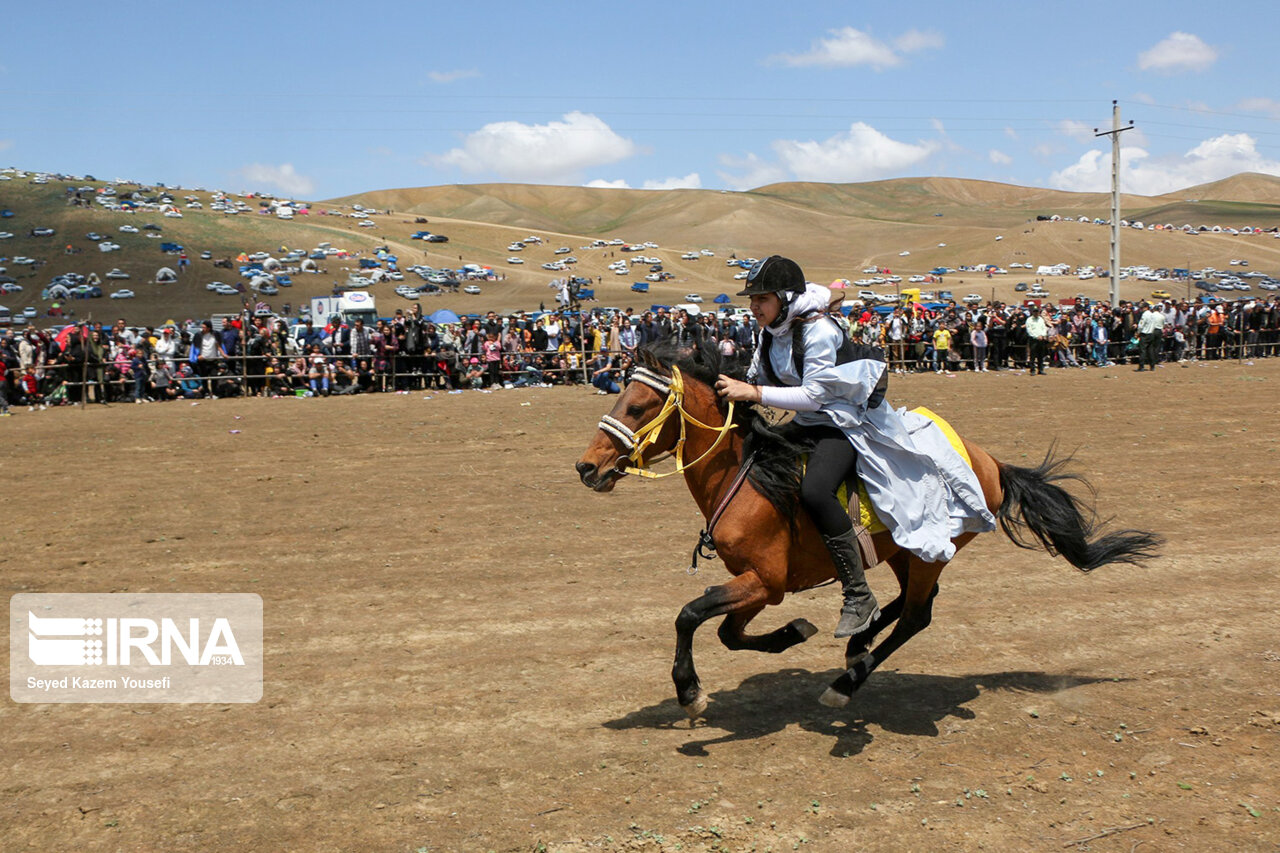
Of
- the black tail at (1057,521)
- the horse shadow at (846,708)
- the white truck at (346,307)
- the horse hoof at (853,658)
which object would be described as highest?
the white truck at (346,307)

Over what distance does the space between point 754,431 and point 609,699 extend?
1901 millimetres

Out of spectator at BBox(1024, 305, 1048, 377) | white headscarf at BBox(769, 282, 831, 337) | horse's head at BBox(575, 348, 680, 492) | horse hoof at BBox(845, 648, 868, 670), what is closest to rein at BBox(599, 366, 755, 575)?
horse's head at BBox(575, 348, 680, 492)

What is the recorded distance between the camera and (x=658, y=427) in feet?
18.6

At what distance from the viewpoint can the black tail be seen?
643 centimetres

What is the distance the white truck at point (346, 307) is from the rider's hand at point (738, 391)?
3693 cm

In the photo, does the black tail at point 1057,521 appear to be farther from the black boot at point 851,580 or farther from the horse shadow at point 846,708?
the black boot at point 851,580

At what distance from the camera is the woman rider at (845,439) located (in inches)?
219

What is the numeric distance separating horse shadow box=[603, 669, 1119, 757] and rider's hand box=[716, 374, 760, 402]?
1.92 metres

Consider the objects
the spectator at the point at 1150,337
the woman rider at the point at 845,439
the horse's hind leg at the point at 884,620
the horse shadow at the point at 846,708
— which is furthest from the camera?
the spectator at the point at 1150,337

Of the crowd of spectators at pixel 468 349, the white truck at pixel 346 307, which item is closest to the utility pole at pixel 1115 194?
the crowd of spectators at pixel 468 349

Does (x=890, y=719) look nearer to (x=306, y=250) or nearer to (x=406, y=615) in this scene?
(x=406, y=615)

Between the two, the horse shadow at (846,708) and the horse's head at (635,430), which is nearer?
the horse's head at (635,430)

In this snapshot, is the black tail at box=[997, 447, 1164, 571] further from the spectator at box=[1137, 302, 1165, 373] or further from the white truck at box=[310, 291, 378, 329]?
the white truck at box=[310, 291, 378, 329]

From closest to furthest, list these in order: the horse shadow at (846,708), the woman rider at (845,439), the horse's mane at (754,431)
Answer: the woman rider at (845,439)
the horse's mane at (754,431)
the horse shadow at (846,708)
